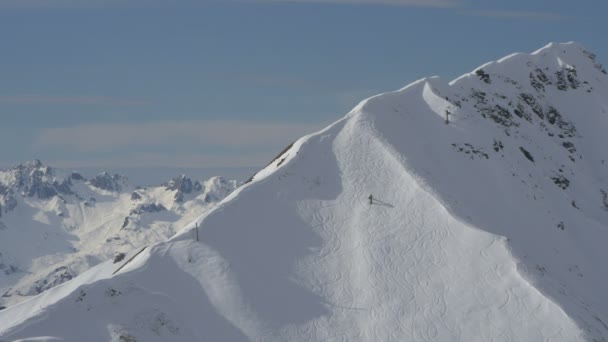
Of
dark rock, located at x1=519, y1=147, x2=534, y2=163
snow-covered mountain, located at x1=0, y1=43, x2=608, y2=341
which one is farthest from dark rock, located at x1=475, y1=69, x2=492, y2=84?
dark rock, located at x1=519, y1=147, x2=534, y2=163

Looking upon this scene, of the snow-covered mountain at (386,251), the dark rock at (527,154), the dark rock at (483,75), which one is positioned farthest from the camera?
the dark rock at (483,75)

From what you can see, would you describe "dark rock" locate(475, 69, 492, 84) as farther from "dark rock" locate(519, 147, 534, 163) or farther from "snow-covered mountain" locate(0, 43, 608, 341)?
"dark rock" locate(519, 147, 534, 163)

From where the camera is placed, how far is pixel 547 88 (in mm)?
102812

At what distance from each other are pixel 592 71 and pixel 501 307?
7063cm

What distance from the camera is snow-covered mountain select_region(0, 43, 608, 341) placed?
53344mm

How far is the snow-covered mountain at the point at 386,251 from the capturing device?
53.3 metres

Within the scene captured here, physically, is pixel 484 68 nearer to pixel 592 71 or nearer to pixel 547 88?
pixel 547 88

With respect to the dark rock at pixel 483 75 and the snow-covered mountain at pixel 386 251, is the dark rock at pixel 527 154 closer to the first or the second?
the snow-covered mountain at pixel 386 251

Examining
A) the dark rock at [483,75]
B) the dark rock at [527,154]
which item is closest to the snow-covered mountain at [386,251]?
the dark rock at [527,154]

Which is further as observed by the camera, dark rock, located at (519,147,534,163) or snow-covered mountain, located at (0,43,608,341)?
dark rock, located at (519,147,534,163)

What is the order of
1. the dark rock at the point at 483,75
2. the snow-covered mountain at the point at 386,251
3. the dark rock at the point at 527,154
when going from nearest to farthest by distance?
1. the snow-covered mountain at the point at 386,251
2. the dark rock at the point at 527,154
3. the dark rock at the point at 483,75

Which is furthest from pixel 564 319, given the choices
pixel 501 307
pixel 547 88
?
pixel 547 88

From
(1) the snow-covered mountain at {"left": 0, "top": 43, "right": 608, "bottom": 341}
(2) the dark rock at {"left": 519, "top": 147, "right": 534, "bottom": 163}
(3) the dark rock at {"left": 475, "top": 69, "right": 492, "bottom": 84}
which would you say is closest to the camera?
(1) the snow-covered mountain at {"left": 0, "top": 43, "right": 608, "bottom": 341}

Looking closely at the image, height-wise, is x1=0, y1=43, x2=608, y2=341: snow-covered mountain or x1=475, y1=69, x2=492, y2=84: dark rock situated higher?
x1=475, y1=69, x2=492, y2=84: dark rock
